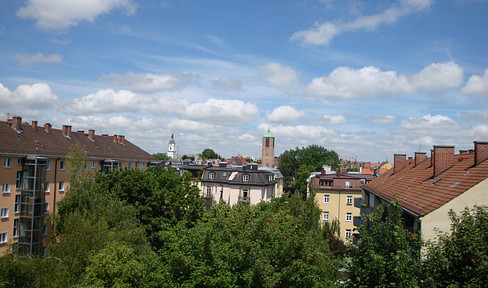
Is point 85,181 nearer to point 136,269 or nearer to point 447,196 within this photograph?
point 136,269

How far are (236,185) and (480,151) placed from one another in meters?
38.3

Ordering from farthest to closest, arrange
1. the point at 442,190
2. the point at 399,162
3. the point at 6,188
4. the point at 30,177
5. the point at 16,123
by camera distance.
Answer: the point at 16,123 → the point at 399,162 → the point at 30,177 → the point at 6,188 → the point at 442,190

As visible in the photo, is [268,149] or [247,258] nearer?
[247,258]

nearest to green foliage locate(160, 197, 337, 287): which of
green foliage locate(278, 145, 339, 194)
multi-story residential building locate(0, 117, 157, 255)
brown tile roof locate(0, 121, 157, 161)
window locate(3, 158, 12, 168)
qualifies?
multi-story residential building locate(0, 117, 157, 255)

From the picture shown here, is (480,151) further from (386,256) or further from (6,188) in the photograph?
(6,188)

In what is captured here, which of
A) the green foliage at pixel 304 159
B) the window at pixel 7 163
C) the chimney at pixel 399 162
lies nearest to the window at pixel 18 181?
the window at pixel 7 163

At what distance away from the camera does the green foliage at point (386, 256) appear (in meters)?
10.5

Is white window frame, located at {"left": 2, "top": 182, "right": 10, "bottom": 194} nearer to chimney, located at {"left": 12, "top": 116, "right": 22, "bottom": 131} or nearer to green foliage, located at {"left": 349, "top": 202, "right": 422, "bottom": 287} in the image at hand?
chimney, located at {"left": 12, "top": 116, "right": 22, "bottom": 131}

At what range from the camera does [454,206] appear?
1532 cm

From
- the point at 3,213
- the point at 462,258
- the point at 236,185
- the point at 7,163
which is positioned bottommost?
the point at 3,213

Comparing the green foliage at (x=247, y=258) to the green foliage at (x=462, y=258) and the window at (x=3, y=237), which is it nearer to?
the green foliage at (x=462, y=258)

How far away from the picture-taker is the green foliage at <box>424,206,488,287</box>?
995 cm

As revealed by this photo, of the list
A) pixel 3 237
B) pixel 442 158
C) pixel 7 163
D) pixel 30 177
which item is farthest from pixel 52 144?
pixel 442 158

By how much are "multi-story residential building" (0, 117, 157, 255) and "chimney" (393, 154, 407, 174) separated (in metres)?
31.3
